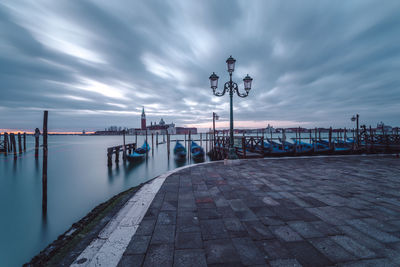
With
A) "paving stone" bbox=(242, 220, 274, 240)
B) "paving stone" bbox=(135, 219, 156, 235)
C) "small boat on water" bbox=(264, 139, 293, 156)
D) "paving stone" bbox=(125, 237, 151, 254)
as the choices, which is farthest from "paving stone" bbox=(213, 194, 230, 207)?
"small boat on water" bbox=(264, 139, 293, 156)

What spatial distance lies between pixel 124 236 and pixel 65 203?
8600 mm

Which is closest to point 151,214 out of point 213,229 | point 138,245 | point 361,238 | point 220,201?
point 138,245

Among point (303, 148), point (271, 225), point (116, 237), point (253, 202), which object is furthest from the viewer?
point (303, 148)

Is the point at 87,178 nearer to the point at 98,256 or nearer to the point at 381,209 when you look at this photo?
the point at 98,256

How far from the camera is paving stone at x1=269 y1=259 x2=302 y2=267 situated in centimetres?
175

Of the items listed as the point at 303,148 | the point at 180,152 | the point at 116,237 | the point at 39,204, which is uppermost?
the point at 303,148

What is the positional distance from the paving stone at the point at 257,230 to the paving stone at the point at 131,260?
1.50 meters

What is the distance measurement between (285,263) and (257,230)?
2.09ft

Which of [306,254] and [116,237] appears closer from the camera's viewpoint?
[306,254]

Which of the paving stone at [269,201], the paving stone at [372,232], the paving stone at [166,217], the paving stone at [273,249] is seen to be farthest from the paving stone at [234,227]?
the paving stone at [372,232]

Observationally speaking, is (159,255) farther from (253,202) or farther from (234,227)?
(253,202)

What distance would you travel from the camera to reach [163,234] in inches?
93.6

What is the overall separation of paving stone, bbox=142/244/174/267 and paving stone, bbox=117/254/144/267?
0.07 meters

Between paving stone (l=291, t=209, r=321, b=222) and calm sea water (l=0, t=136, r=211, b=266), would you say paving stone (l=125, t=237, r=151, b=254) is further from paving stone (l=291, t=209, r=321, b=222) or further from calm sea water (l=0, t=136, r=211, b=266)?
calm sea water (l=0, t=136, r=211, b=266)
